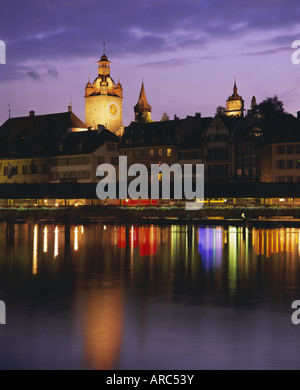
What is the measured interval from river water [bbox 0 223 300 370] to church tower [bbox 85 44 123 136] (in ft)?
498

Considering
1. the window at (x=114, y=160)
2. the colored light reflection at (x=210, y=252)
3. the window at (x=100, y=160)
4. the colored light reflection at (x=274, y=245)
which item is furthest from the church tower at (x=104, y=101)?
the colored light reflection at (x=210, y=252)

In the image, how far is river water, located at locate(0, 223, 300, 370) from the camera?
11.2 m

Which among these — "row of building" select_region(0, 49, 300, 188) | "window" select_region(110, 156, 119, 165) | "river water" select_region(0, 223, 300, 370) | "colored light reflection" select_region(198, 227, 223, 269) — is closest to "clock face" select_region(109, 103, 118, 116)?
"row of building" select_region(0, 49, 300, 188)

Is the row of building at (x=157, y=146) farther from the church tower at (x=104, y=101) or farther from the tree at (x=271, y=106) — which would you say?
the church tower at (x=104, y=101)

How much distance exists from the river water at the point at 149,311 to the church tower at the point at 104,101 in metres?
152

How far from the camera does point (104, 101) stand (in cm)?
18000

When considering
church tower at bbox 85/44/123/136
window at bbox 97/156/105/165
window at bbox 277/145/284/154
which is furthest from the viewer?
church tower at bbox 85/44/123/136

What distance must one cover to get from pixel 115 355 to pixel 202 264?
15.0m

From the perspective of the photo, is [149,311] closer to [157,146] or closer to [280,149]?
[280,149]

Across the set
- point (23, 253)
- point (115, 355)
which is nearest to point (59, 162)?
point (23, 253)

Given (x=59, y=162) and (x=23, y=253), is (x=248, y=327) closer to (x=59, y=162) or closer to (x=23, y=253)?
(x=23, y=253)

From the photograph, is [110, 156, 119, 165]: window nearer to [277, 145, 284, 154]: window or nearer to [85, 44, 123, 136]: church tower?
[277, 145, 284, 154]: window

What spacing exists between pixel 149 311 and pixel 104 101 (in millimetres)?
167333

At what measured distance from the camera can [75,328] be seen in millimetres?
13484
